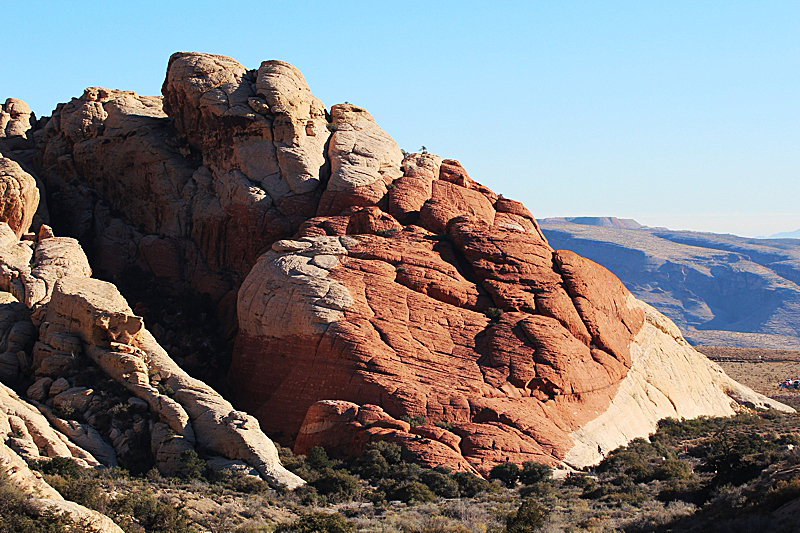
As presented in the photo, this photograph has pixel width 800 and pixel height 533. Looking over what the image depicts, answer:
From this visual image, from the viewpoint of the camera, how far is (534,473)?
4288 cm

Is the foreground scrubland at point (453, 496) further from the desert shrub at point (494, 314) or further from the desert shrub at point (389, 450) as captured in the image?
the desert shrub at point (494, 314)

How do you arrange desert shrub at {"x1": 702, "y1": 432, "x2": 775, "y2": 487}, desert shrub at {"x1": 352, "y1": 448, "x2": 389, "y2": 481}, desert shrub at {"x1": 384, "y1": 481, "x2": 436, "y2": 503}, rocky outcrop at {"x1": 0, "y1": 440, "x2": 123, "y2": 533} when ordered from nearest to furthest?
rocky outcrop at {"x1": 0, "y1": 440, "x2": 123, "y2": 533} → desert shrub at {"x1": 702, "y1": 432, "x2": 775, "y2": 487} → desert shrub at {"x1": 384, "y1": 481, "x2": 436, "y2": 503} → desert shrub at {"x1": 352, "y1": 448, "x2": 389, "y2": 481}

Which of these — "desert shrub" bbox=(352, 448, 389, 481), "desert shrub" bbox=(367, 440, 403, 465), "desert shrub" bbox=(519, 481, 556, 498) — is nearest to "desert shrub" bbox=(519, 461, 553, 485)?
"desert shrub" bbox=(519, 481, 556, 498)

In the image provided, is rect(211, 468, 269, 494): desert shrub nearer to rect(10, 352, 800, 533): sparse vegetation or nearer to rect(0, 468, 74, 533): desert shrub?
rect(10, 352, 800, 533): sparse vegetation

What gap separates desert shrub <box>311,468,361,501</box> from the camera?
38.3m

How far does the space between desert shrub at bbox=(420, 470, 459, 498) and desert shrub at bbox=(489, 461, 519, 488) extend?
2994mm

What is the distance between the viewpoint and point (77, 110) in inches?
2611

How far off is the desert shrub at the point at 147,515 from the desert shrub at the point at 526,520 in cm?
1046

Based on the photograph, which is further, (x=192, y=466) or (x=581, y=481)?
(x=581, y=481)

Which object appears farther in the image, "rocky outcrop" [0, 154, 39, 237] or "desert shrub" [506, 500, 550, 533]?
"rocky outcrop" [0, 154, 39, 237]

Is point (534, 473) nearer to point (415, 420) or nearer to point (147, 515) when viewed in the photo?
point (415, 420)

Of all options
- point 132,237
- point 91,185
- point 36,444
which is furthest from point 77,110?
point 36,444

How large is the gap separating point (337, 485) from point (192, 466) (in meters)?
6.19

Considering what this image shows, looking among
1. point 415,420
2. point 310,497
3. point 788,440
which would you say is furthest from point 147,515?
point 788,440
